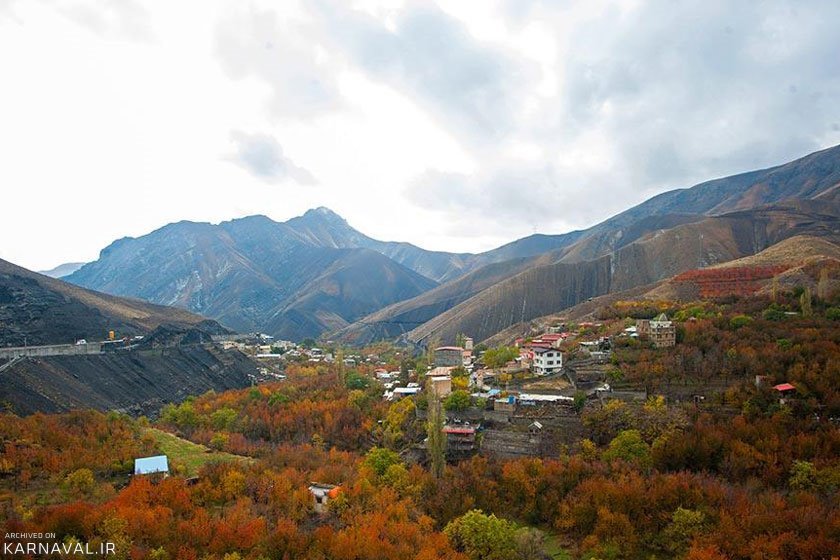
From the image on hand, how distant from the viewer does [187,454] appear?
36625 mm

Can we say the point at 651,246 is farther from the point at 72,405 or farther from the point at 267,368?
the point at 72,405

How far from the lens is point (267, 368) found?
85812 millimetres

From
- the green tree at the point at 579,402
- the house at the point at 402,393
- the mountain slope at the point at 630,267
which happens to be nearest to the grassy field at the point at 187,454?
the house at the point at 402,393

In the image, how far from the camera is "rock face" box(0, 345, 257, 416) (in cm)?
4953

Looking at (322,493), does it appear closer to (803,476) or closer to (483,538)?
(483,538)

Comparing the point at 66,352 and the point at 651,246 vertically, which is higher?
the point at 651,246

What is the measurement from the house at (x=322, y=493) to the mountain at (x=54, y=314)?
59.3 meters

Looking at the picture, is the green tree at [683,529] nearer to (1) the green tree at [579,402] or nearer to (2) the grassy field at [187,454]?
(1) the green tree at [579,402]

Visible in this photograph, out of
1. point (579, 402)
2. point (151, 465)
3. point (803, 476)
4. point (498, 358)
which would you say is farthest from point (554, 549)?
point (498, 358)

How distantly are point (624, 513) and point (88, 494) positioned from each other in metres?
27.9

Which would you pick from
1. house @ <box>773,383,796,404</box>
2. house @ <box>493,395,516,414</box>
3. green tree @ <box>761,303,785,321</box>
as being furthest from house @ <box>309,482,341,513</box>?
green tree @ <box>761,303,785,321</box>

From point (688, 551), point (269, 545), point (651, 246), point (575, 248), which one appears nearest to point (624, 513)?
point (688, 551)

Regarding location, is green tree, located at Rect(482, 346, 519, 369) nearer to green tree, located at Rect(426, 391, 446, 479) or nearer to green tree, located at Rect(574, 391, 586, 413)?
green tree, located at Rect(574, 391, 586, 413)

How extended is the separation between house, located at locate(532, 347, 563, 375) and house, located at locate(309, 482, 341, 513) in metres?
24.8
